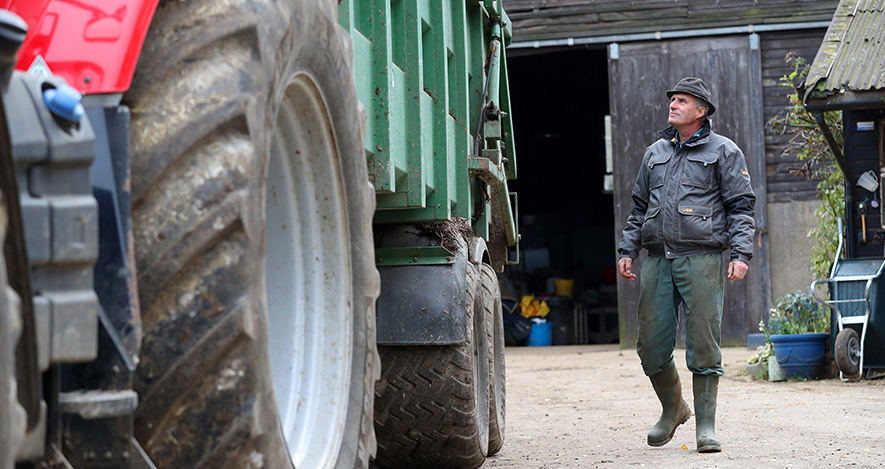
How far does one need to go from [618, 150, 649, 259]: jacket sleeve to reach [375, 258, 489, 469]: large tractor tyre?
4.47ft

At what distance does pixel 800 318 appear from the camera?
31.7 ft

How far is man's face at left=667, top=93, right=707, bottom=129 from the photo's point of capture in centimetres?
539

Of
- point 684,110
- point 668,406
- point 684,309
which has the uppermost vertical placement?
point 684,110

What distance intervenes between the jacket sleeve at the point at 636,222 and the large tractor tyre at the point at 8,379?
4575 mm

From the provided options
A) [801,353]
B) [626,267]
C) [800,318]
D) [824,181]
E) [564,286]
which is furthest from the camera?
[564,286]

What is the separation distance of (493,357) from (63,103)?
12.6 feet

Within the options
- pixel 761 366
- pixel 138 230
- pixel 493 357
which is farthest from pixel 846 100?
pixel 138 230

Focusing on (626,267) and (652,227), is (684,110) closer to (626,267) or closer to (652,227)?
(652,227)

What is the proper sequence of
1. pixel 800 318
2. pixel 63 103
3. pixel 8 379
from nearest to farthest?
pixel 8 379
pixel 63 103
pixel 800 318

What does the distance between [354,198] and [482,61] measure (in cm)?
315

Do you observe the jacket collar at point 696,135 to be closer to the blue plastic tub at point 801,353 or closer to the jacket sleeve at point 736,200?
the jacket sleeve at point 736,200

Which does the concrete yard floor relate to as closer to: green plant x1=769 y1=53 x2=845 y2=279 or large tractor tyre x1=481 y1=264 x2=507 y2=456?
large tractor tyre x1=481 y1=264 x2=507 y2=456

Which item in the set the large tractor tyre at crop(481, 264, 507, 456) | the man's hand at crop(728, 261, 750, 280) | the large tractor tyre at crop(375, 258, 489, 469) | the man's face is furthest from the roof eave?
the large tractor tyre at crop(375, 258, 489, 469)

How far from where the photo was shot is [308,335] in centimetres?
246
